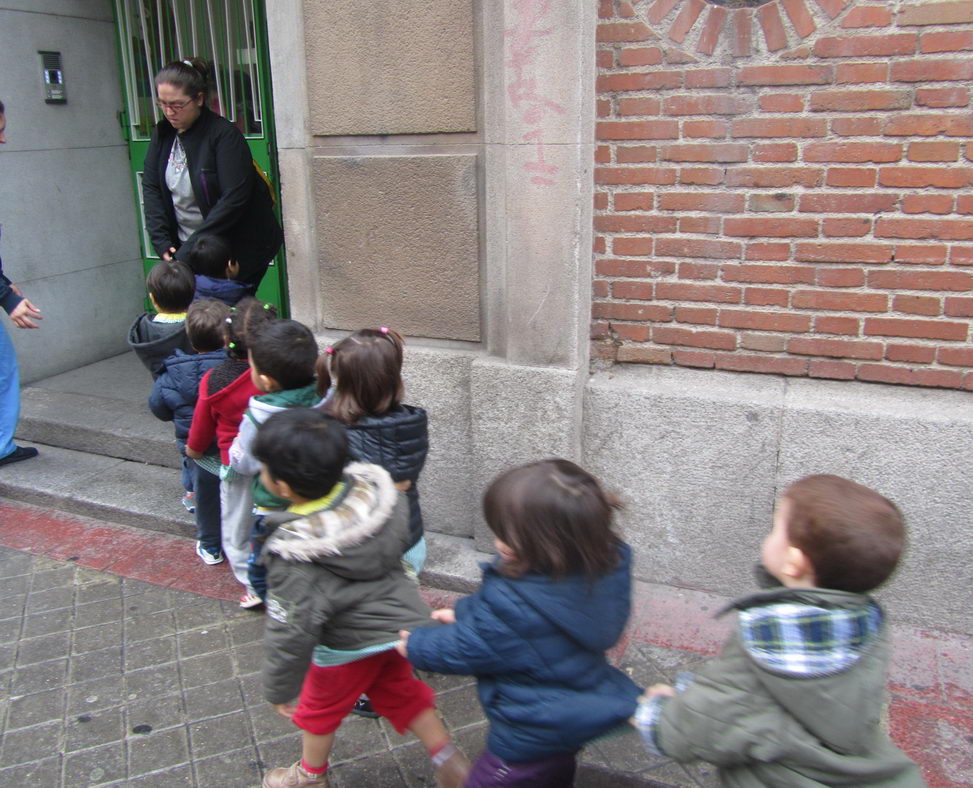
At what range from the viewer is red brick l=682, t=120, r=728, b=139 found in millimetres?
3389

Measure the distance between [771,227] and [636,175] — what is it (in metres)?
0.57

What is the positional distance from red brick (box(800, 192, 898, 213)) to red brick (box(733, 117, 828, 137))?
22 cm

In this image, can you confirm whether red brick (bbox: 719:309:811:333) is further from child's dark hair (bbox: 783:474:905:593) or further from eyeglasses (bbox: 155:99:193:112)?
eyeglasses (bbox: 155:99:193:112)

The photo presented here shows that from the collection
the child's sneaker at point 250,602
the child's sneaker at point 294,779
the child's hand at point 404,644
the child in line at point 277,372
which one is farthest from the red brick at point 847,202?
the child's sneaker at point 250,602

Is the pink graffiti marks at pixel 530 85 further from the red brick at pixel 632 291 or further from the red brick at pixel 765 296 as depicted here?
the red brick at pixel 765 296

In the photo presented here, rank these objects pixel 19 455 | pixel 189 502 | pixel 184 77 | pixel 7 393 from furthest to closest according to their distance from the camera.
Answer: pixel 19 455 → pixel 7 393 → pixel 189 502 → pixel 184 77

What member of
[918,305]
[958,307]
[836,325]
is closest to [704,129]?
[836,325]

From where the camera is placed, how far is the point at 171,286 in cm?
405

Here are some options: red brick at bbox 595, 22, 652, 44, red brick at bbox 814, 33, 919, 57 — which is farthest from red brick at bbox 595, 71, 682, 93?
red brick at bbox 814, 33, 919, 57

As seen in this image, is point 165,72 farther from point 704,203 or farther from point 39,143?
point 704,203

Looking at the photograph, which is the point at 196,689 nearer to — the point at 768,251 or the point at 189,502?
the point at 189,502

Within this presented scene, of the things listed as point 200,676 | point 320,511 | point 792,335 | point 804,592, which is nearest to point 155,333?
point 200,676

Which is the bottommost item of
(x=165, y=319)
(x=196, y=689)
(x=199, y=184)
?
(x=196, y=689)

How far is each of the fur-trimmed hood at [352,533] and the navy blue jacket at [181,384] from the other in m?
1.58
